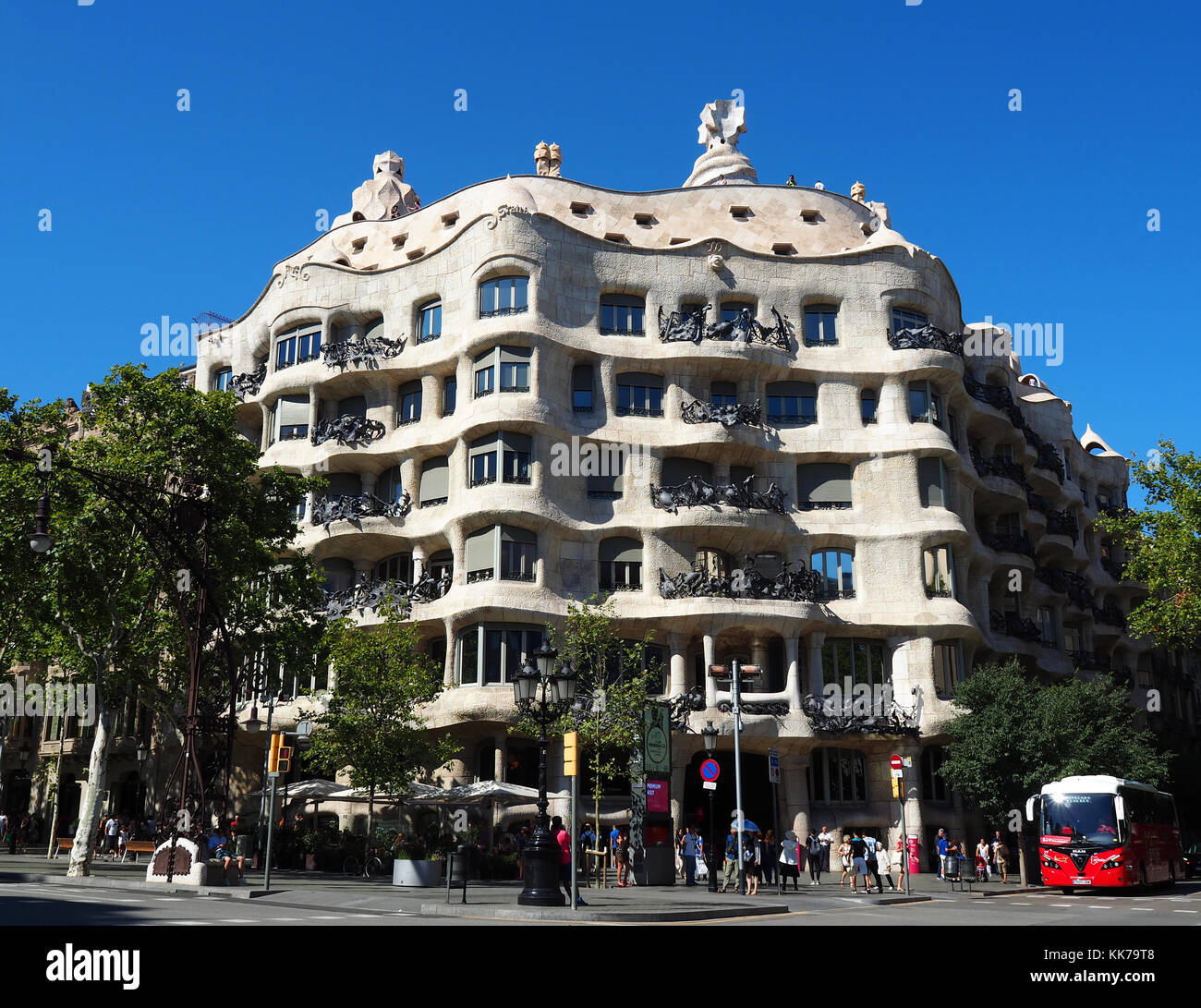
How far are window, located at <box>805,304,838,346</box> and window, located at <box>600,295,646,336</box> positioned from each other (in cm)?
682

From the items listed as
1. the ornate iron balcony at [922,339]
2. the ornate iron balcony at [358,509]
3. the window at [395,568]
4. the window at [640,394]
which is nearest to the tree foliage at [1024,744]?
the ornate iron balcony at [922,339]

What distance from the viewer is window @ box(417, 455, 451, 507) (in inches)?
1692

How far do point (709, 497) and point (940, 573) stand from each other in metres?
9.46

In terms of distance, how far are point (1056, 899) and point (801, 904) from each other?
25.4 feet

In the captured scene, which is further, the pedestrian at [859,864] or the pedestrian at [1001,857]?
the pedestrian at [1001,857]

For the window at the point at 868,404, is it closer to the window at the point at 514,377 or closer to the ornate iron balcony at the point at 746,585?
the ornate iron balcony at the point at 746,585

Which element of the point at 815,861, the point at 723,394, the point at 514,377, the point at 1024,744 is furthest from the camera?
the point at 723,394

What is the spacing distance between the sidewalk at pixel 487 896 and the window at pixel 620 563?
38.5 ft

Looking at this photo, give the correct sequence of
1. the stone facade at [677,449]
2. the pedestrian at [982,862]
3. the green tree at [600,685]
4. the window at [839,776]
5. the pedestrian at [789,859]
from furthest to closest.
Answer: the window at [839,776] < the stone facade at [677,449] < the pedestrian at [982,862] < the green tree at [600,685] < the pedestrian at [789,859]

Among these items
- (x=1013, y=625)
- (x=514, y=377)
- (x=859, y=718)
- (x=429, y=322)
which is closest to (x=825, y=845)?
(x=859, y=718)

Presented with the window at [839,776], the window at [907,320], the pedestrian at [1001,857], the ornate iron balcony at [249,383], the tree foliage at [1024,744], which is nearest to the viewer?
the tree foliage at [1024,744]

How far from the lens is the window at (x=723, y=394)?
45.3m

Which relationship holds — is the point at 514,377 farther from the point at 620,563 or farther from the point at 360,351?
the point at 620,563

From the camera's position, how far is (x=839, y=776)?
4272 centimetres
